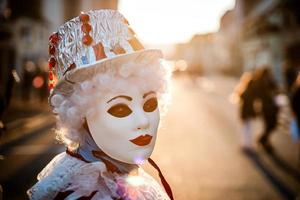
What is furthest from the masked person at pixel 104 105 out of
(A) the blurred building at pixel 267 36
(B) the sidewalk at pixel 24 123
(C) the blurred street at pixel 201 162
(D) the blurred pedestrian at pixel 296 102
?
(A) the blurred building at pixel 267 36

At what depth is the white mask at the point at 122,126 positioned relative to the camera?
7.03 ft

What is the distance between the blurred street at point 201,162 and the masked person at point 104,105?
2.58 metres

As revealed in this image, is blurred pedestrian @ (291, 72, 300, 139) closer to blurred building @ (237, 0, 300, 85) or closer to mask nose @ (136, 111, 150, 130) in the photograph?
mask nose @ (136, 111, 150, 130)

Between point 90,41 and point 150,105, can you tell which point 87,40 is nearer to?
point 90,41

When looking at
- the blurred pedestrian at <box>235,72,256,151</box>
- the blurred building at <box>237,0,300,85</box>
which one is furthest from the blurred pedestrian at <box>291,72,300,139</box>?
the blurred building at <box>237,0,300,85</box>

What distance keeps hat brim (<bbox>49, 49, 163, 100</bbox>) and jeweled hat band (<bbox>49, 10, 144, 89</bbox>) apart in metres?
0.02

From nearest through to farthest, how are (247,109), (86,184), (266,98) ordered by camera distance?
(86,184), (247,109), (266,98)

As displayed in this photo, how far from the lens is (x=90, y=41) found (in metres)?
2.07

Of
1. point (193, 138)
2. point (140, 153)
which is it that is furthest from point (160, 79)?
point (193, 138)

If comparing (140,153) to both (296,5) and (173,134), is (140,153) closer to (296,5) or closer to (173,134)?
(173,134)

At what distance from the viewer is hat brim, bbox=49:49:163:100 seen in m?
2.04

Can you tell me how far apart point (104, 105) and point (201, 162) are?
6.05m

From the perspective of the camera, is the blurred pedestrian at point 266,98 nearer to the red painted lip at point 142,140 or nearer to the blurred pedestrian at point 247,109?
the blurred pedestrian at point 247,109

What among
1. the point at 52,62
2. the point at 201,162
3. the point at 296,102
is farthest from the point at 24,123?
the point at 52,62
